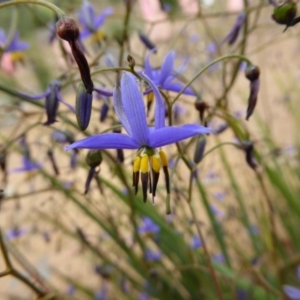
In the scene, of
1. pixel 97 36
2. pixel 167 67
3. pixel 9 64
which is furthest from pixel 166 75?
pixel 9 64

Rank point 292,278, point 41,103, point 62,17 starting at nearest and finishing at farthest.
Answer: point 62,17 → point 41,103 → point 292,278

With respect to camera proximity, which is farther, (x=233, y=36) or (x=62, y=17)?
(x=233, y=36)

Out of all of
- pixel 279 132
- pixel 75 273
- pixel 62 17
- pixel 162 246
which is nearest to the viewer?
pixel 62 17

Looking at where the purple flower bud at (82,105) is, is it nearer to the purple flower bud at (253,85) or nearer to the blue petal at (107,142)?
the blue petal at (107,142)

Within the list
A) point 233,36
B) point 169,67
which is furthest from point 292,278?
point 169,67

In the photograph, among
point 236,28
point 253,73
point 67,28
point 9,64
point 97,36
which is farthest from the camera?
point 9,64

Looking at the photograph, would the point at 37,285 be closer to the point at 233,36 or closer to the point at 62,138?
the point at 62,138

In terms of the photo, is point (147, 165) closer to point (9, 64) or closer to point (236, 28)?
point (236, 28)
